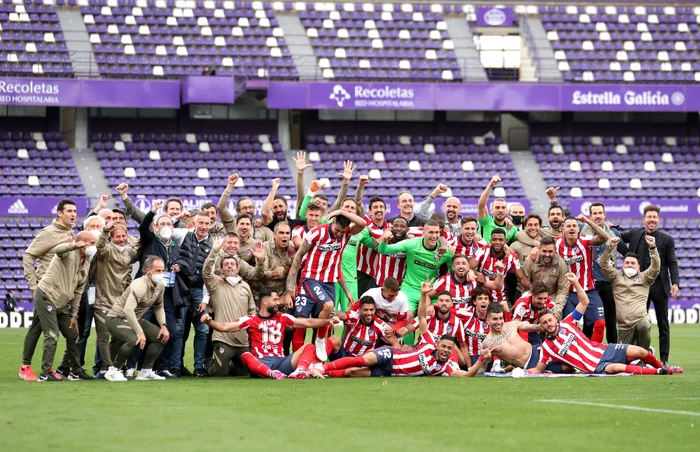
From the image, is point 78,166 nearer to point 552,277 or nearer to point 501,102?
point 501,102

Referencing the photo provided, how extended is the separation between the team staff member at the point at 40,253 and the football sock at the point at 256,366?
231 cm

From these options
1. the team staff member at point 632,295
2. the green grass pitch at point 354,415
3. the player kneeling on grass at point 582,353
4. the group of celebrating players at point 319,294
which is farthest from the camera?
the team staff member at point 632,295

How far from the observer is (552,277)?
14.1m

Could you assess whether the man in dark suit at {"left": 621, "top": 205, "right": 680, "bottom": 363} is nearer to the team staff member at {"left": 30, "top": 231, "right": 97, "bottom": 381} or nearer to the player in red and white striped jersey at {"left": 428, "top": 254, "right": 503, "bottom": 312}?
the player in red and white striped jersey at {"left": 428, "top": 254, "right": 503, "bottom": 312}

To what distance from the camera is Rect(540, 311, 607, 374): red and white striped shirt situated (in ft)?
44.3

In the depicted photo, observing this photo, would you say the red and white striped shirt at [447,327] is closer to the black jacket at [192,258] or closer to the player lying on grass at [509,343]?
the player lying on grass at [509,343]

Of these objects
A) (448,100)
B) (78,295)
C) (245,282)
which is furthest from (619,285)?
(448,100)

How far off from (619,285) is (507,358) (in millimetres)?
2168

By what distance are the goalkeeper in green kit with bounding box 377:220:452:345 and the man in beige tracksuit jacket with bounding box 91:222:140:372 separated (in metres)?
3.06

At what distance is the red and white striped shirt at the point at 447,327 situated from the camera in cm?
1392

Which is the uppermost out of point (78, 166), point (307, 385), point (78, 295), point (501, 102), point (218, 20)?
point (218, 20)

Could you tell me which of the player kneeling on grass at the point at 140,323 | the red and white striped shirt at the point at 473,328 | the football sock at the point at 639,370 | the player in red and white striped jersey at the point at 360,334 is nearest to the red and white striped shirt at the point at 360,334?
the player in red and white striped jersey at the point at 360,334

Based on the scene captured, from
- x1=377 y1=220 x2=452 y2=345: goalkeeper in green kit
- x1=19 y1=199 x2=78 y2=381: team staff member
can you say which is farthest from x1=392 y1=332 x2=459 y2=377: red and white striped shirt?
x1=19 y1=199 x2=78 y2=381: team staff member

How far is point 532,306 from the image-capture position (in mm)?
14016
